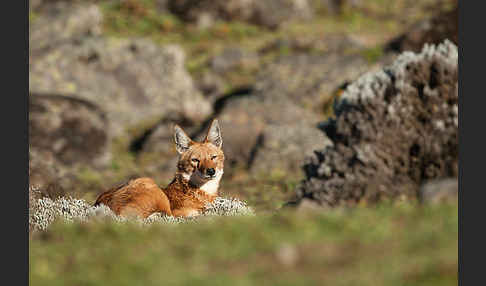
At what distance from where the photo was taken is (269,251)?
660 cm

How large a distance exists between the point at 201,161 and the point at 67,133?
1177cm

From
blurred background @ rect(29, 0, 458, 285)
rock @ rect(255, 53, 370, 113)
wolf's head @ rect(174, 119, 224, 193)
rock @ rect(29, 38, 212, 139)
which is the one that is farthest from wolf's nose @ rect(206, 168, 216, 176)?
rock @ rect(255, 53, 370, 113)

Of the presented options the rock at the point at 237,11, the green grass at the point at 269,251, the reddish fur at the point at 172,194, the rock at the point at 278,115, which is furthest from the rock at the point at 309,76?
the green grass at the point at 269,251

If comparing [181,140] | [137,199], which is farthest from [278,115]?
[137,199]

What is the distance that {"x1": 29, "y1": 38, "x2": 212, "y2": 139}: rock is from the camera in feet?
83.8

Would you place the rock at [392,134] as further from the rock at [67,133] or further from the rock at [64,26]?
the rock at [64,26]

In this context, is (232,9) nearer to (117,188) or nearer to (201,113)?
(201,113)

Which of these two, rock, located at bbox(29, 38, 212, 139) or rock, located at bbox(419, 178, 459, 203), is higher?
rock, located at bbox(29, 38, 212, 139)

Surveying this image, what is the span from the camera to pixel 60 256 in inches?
281

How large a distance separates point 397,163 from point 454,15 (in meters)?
17.8

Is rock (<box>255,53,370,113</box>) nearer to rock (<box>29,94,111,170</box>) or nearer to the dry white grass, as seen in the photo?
rock (<box>29,94,111,170</box>)

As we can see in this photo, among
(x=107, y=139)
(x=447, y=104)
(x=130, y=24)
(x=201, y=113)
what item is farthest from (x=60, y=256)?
(x=130, y=24)

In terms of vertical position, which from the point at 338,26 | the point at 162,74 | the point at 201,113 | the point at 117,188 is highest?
the point at 338,26

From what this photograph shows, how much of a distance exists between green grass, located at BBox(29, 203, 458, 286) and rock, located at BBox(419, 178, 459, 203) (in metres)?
0.62
